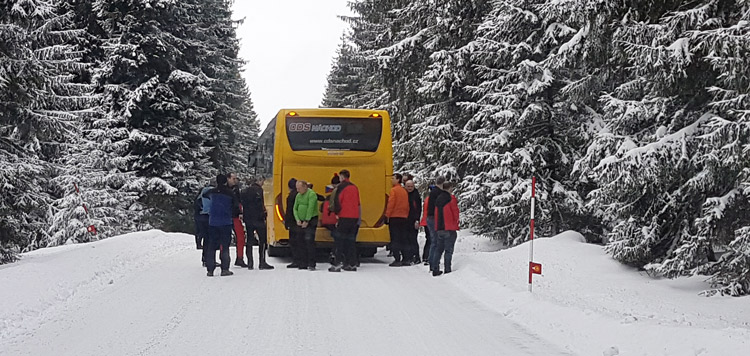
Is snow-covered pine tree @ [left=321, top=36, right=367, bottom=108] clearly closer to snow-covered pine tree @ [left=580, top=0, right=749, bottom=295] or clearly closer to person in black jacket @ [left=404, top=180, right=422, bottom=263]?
person in black jacket @ [left=404, top=180, right=422, bottom=263]

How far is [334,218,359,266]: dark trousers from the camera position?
14312mm

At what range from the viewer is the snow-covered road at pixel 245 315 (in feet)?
23.7

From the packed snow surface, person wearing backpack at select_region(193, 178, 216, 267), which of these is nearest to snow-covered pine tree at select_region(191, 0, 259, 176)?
person wearing backpack at select_region(193, 178, 216, 267)

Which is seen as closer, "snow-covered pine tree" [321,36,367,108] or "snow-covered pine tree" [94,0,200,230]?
"snow-covered pine tree" [94,0,200,230]

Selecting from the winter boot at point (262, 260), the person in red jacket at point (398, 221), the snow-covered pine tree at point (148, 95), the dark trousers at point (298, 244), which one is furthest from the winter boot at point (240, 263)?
the snow-covered pine tree at point (148, 95)

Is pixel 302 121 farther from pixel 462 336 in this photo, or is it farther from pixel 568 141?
pixel 462 336

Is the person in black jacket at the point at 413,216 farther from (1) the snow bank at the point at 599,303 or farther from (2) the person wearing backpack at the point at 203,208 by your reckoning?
(2) the person wearing backpack at the point at 203,208

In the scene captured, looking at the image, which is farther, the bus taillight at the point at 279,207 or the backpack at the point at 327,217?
the bus taillight at the point at 279,207

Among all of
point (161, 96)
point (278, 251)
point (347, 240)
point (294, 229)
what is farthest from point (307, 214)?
point (161, 96)

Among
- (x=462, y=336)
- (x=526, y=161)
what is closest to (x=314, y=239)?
(x=526, y=161)

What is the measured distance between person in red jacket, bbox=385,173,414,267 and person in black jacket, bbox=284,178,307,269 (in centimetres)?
207

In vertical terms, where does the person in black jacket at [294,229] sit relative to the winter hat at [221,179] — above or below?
below

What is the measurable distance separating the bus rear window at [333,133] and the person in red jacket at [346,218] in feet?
5.27

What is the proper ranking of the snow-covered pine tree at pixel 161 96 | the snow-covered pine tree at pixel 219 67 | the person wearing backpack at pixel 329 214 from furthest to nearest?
the snow-covered pine tree at pixel 219 67 < the snow-covered pine tree at pixel 161 96 < the person wearing backpack at pixel 329 214
